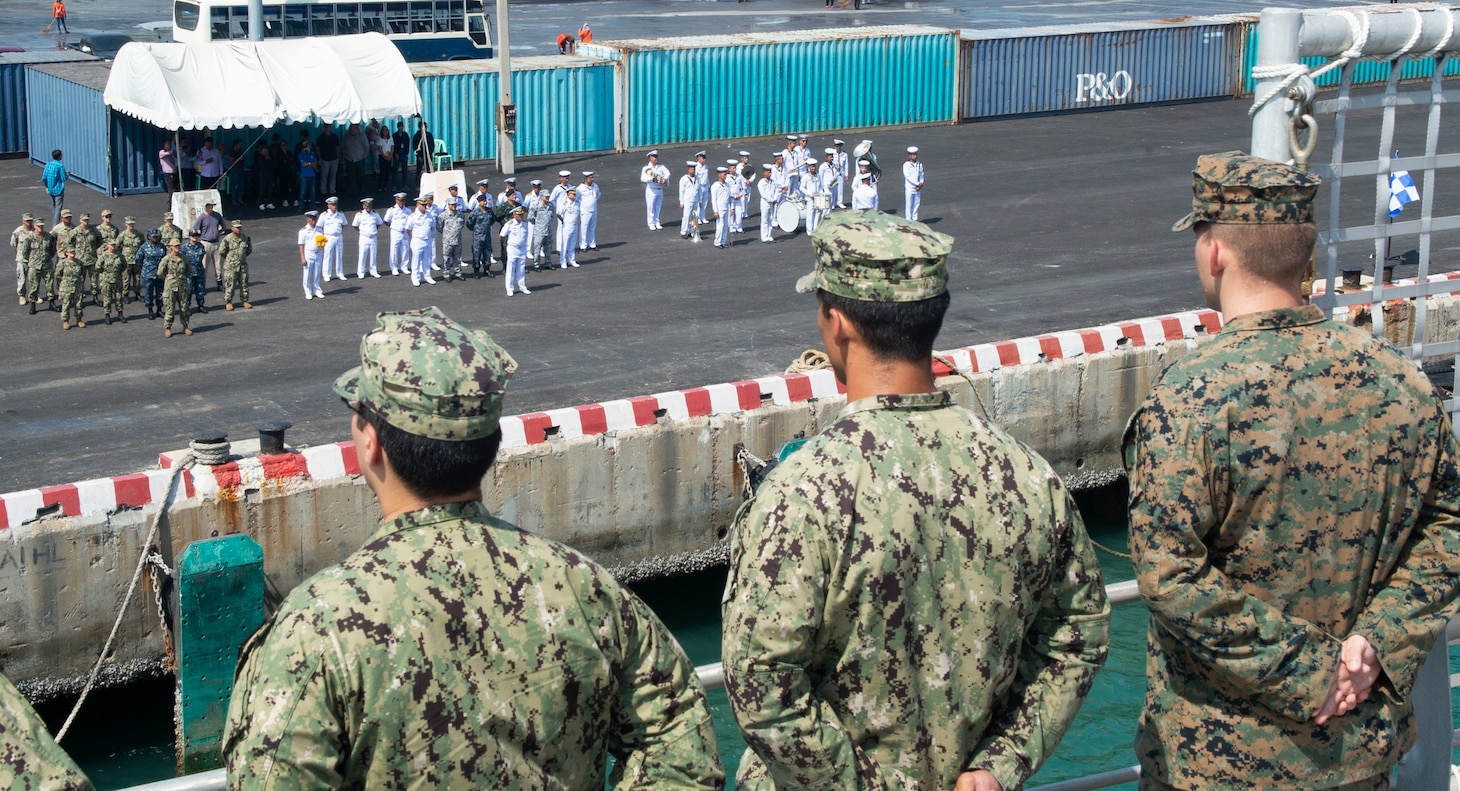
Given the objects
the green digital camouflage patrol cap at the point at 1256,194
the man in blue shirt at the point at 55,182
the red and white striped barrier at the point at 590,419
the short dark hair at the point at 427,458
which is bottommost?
the red and white striped barrier at the point at 590,419

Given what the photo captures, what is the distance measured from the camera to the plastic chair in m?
31.9

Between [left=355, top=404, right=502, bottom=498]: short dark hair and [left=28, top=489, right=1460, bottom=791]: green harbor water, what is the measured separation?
878 centimetres

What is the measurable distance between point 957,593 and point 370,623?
1300 mm

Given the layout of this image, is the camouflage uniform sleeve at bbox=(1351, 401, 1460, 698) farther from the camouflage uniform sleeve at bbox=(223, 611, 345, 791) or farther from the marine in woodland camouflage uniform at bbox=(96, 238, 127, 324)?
the marine in woodland camouflage uniform at bbox=(96, 238, 127, 324)

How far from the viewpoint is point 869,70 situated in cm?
3850

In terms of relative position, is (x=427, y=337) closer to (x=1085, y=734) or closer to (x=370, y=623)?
(x=370, y=623)

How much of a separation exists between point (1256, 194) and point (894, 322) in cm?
112

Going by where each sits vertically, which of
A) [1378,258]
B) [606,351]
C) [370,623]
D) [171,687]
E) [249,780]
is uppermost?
[1378,258]

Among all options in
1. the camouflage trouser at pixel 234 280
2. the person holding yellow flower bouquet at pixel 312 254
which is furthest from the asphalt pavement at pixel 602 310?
the camouflage trouser at pixel 234 280

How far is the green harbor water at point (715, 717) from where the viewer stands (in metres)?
12.0

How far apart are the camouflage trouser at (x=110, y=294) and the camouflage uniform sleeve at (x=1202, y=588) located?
20.2 meters

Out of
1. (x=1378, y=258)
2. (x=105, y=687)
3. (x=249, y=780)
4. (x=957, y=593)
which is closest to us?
(x=249, y=780)

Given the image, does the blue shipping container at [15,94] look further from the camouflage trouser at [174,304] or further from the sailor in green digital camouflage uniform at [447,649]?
the sailor in green digital camouflage uniform at [447,649]

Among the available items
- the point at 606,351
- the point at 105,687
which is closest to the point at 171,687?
the point at 105,687
